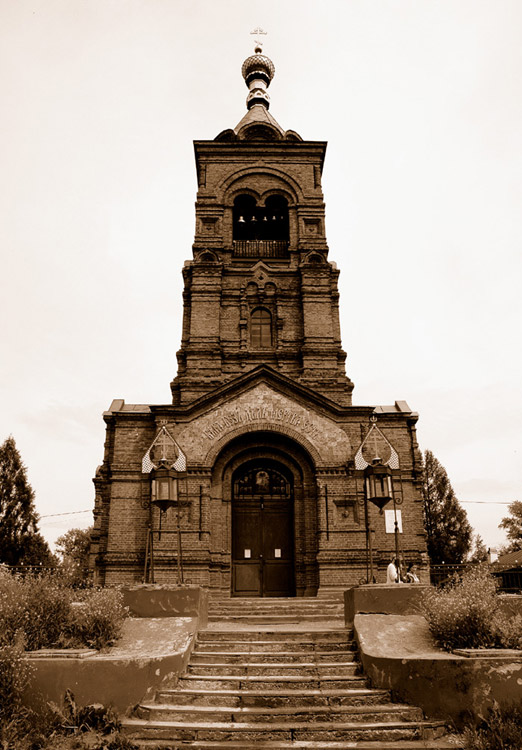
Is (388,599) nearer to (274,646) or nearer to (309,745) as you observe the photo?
(274,646)

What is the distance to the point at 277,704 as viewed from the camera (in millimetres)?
8031

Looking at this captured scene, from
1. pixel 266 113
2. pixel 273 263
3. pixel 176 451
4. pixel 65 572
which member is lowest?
pixel 65 572

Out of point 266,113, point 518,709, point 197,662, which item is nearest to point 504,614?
point 518,709

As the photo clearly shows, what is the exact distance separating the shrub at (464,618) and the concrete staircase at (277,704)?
48.2 inches

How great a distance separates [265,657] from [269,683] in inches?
31.4

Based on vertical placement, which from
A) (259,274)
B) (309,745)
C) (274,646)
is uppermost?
(259,274)

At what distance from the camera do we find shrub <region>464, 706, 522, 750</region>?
22.0 feet

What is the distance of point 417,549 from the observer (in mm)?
19000

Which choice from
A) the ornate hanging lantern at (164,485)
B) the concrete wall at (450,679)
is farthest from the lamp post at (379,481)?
the ornate hanging lantern at (164,485)

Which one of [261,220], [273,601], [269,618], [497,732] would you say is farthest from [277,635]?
[261,220]

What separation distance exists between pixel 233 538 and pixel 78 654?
11304 millimetres

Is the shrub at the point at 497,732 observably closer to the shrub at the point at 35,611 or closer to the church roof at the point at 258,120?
the shrub at the point at 35,611

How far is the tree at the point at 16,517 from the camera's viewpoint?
36.3 m

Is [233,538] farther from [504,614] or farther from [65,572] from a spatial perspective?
[504,614]
